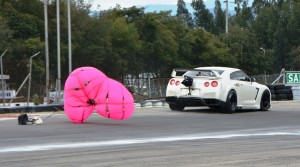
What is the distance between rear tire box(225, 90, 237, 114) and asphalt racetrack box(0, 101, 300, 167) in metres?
1.43

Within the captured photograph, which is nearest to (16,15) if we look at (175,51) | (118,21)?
(118,21)

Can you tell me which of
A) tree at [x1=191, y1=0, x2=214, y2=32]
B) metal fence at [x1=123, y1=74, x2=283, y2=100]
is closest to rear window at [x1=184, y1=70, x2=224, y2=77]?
metal fence at [x1=123, y1=74, x2=283, y2=100]

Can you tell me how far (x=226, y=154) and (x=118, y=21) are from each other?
4837cm

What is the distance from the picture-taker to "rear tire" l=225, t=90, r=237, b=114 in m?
18.0

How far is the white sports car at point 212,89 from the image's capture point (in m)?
17.8

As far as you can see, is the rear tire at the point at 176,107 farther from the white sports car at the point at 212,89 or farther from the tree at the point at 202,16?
the tree at the point at 202,16

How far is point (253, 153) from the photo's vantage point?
9.29 metres

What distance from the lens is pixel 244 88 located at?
62.1ft

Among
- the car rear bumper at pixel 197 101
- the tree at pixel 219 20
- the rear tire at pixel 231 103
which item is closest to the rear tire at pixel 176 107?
the car rear bumper at pixel 197 101

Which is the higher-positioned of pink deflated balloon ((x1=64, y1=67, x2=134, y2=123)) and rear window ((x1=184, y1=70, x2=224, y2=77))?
rear window ((x1=184, y1=70, x2=224, y2=77))

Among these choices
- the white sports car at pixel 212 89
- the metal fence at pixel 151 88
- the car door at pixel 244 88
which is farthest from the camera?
the metal fence at pixel 151 88

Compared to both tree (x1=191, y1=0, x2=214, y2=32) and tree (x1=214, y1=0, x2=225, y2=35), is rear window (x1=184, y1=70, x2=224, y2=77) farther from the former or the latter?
tree (x1=214, y1=0, x2=225, y2=35)

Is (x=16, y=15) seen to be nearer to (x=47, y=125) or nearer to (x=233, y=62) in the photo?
(x=233, y=62)

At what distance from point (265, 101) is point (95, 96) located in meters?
7.86
